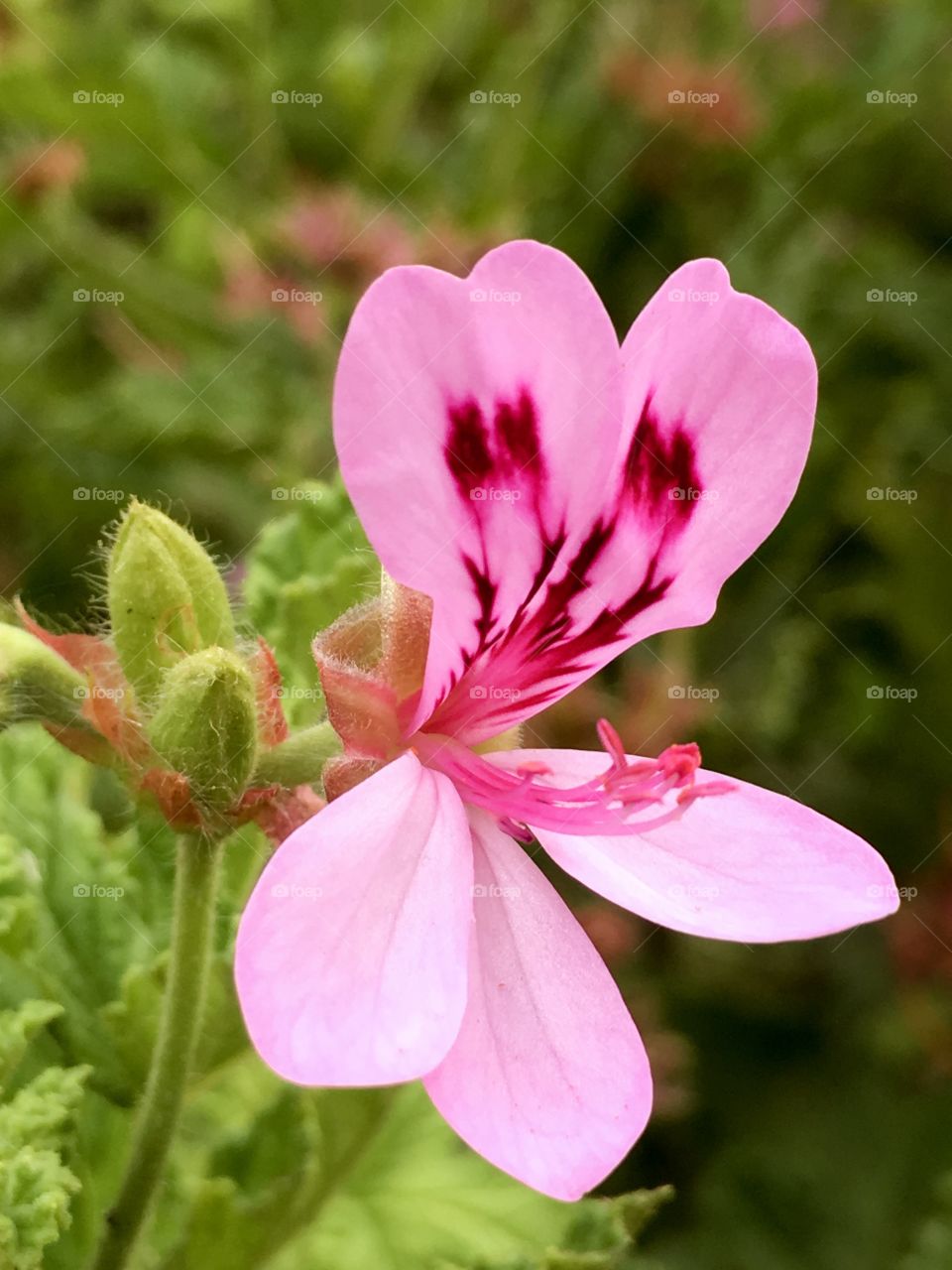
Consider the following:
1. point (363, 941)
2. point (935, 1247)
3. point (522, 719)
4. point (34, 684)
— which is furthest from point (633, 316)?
point (363, 941)

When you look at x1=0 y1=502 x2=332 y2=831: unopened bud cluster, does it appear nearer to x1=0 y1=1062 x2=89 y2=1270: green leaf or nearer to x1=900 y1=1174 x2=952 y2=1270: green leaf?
x1=0 y1=1062 x2=89 y2=1270: green leaf

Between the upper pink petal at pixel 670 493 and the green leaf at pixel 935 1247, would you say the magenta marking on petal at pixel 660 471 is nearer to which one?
the upper pink petal at pixel 670 493

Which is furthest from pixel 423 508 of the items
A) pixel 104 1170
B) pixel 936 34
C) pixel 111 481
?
pixel 936 34

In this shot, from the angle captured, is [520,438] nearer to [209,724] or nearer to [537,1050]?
[209,724]

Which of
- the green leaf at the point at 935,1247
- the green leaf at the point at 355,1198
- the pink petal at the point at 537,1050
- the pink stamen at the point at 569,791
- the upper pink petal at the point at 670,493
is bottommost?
the green leaf at the point at 935,1247

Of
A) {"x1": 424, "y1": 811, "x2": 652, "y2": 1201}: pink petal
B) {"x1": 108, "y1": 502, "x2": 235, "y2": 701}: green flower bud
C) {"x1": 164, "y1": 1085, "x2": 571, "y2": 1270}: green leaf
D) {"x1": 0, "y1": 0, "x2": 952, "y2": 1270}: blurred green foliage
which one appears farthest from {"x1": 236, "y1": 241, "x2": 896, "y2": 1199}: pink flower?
{"x1": 0, "y1": 0, "x2": 952, "y2": 1270}: blurred green foliage

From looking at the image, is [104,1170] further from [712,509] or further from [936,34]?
[936,34]

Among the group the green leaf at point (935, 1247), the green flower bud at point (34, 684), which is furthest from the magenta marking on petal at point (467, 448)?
the green leaf at point (935, 1247)
